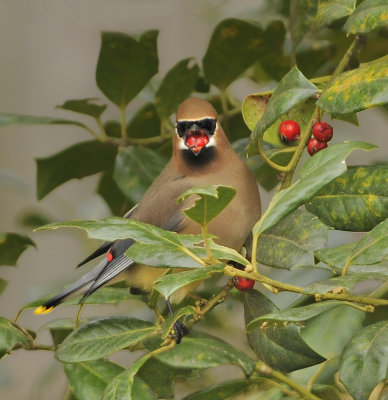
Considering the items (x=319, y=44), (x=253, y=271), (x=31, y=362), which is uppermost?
(x=319, y=44)

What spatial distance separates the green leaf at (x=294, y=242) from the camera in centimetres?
136

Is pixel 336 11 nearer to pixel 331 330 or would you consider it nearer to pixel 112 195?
pixel 331 330

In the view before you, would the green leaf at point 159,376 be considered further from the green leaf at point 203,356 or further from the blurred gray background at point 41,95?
the blurred gray background at point 41,95

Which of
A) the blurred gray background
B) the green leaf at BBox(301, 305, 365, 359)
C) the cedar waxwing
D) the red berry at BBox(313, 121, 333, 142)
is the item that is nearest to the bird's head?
the cedar waxwing

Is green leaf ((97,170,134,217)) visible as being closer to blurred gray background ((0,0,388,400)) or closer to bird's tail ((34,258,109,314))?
bird's tail ((34,258,109,314))

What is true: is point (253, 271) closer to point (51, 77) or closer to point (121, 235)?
point (121, 235)

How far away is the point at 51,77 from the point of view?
524 cm

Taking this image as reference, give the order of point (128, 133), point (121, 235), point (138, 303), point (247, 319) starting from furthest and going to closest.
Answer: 1. point (138, 303)
2. point (128, 133)
3. point (247, 319)
4. point (121, 235)

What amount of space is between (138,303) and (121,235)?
59.3 inches

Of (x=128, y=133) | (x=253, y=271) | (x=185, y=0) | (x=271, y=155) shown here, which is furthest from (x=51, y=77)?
(x=253, y=271)

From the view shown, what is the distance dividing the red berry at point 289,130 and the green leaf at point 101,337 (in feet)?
1.33

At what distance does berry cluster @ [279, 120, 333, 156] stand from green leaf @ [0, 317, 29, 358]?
21.7 inches

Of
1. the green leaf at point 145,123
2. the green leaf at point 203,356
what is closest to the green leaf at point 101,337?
the green leaf at point 203,356

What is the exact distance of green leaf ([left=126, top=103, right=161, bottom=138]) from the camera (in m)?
2.13
